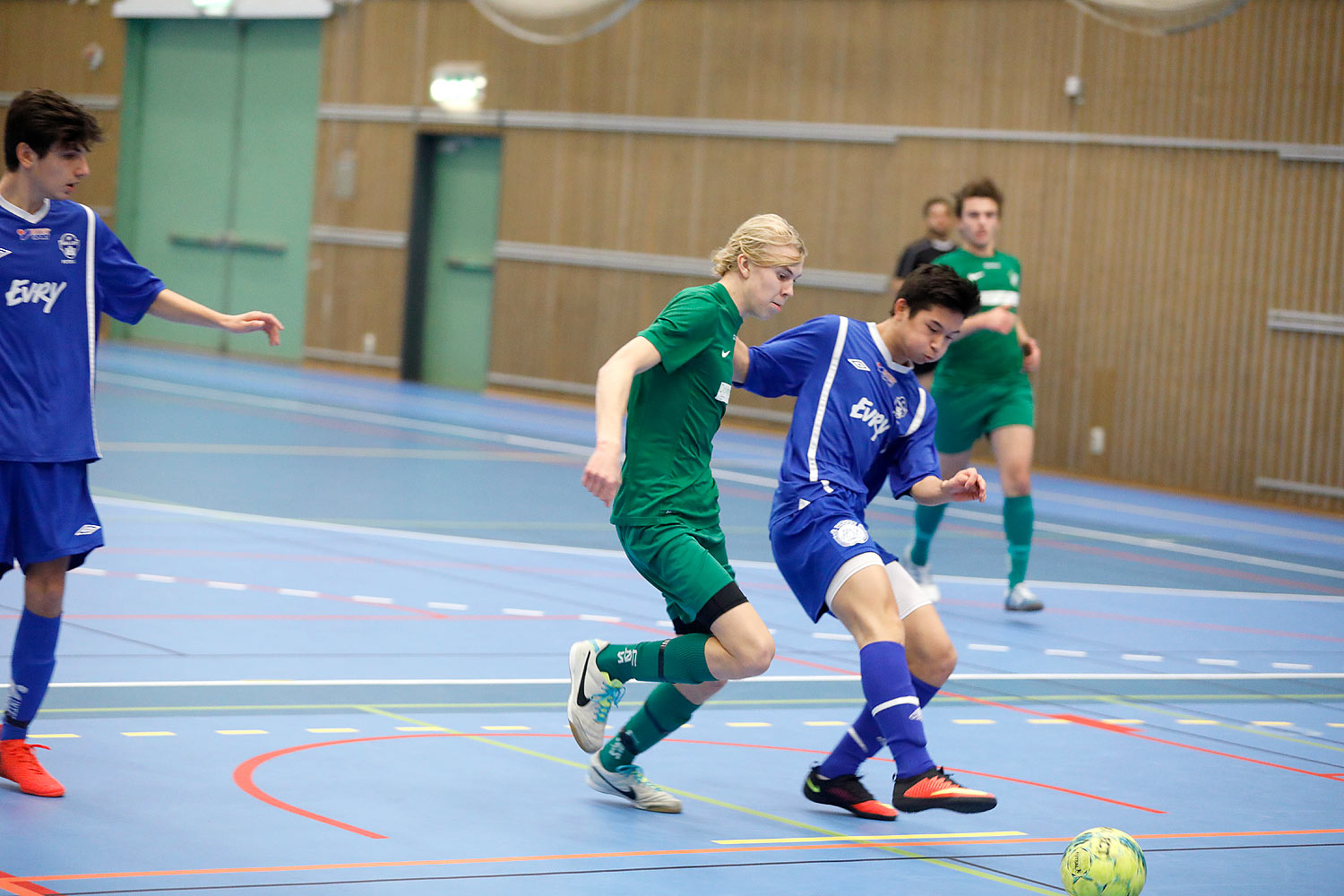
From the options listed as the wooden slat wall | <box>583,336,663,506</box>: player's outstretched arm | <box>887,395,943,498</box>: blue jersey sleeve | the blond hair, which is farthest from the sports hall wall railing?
<box>583,336,663,506</box>: player's outstretched arm

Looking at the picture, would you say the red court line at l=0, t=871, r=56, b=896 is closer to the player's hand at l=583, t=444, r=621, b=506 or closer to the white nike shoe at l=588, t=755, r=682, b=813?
the player's hand at l=583, t=444, r=621, b=506

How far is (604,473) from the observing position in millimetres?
3633

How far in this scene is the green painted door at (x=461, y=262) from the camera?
21.6 metres

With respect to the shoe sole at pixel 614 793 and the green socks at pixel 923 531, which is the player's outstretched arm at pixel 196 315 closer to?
the shoe sole at pixel 614 793

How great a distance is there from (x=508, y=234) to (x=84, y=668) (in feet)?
52.4

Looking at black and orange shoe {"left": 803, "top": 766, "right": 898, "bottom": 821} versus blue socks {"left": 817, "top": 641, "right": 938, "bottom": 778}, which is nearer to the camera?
blue socks {"left": 817, "top": 641, "right": 938, "bottom": 778}

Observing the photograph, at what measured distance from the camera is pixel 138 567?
7637 mm

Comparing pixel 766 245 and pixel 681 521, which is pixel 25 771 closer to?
pixel 681 521

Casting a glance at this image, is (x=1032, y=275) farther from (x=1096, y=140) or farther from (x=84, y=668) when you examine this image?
(x=84, y=668)

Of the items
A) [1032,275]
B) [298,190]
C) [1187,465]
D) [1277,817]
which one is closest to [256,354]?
[298,190]

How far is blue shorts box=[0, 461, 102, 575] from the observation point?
4066 millimetres

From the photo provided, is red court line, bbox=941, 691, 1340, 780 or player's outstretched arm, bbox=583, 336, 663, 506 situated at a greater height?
player's outstretched arm, bbox=583, 336, 663, 506

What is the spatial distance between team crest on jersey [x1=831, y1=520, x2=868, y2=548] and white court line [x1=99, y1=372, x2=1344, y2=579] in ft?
20.6

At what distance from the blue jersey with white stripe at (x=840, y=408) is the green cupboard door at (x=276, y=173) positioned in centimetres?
1932
